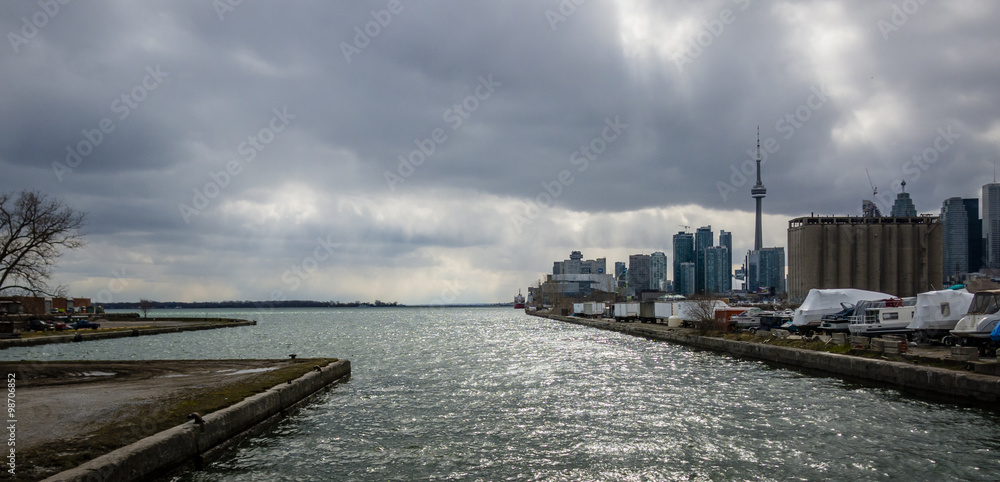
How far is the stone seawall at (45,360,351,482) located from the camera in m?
12.4

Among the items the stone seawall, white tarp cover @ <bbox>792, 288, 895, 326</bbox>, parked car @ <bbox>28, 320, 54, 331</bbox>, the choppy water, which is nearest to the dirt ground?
the stone seawall

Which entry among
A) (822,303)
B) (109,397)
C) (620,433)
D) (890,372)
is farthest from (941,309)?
(109,397)

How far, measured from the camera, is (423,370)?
1515 inches

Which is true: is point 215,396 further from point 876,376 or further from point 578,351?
point 578,351

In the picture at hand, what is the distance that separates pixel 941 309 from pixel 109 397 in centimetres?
4081

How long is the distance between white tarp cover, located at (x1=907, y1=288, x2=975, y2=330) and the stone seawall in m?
34.0

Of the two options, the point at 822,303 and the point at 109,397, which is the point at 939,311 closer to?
the point at 822,303

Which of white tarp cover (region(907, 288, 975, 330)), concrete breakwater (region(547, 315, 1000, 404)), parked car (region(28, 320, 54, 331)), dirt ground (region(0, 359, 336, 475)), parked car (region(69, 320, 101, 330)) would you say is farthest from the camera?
parked car (region(69, 320, 101, 330))

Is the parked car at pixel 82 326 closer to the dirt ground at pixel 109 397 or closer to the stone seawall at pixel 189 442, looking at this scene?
the dirt ground at pixel 109 397

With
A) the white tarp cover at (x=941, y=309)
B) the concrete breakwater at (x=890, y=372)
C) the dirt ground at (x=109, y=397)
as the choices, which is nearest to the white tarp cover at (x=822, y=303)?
the concrete breakwater at (x=890, y=372)

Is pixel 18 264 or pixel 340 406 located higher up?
pixel 18 264

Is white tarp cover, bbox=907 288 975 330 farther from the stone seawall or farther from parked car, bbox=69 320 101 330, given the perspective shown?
parked car, bbox=69 320 101 330

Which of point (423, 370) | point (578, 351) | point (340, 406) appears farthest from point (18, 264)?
point (578, 351)

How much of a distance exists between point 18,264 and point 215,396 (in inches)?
1613
